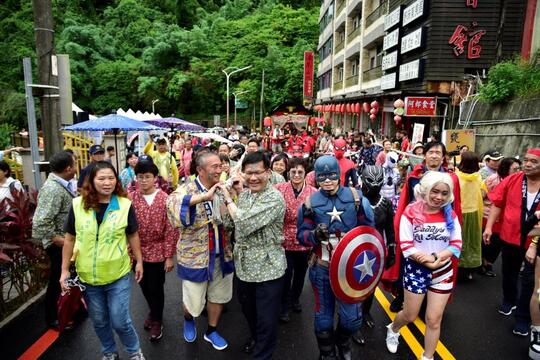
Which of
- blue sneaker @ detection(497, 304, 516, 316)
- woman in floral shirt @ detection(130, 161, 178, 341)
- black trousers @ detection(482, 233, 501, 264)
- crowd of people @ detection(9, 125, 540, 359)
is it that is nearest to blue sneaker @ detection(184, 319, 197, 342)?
crowd of people @ detection(9, 125, 540, 359)

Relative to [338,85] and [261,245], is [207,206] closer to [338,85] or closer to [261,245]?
[261,245]

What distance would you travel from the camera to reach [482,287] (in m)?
5.34

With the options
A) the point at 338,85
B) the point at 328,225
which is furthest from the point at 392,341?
the point at 338,85

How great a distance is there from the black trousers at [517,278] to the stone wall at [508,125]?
6244mm

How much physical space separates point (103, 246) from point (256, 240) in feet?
3.98

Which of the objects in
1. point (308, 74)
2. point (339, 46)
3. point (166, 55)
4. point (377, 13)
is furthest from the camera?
point (166, 55)

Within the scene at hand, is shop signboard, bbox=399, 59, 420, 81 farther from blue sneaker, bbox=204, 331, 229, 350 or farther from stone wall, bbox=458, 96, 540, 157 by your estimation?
blue sneaker, bbox=204, 331, 229, 350

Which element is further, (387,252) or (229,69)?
(229,69)

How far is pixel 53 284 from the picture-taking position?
13.3 feet

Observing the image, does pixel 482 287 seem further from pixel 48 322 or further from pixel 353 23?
pixel 353 23

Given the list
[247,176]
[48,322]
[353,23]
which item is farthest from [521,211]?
[353,23]

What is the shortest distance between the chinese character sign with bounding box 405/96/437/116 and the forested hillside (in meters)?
29.3

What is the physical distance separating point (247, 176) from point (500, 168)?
378cm

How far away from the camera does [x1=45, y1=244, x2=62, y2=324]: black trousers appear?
12.9 feet
